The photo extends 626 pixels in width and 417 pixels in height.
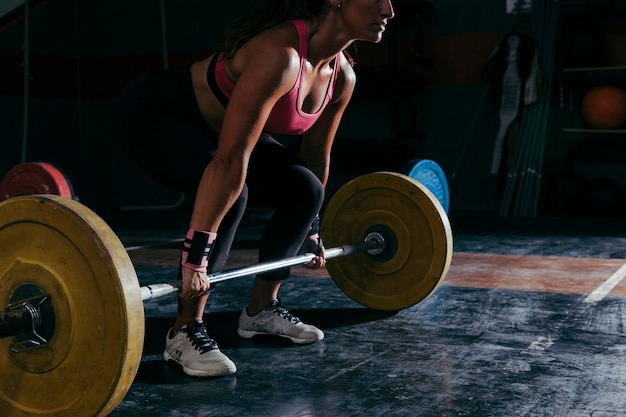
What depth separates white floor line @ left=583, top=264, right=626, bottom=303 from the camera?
7.98 ft

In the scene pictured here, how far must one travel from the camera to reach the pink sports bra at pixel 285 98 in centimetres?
160

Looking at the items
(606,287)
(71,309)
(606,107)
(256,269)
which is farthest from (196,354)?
(606,107)

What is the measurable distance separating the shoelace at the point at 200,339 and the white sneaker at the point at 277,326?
26 cm

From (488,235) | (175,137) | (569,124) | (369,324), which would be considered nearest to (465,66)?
(569,124)

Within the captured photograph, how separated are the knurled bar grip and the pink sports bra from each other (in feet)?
1.06

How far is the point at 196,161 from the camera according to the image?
167 centimetres

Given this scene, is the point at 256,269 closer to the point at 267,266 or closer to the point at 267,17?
the point at 267,266

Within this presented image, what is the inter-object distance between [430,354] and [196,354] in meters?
0.58

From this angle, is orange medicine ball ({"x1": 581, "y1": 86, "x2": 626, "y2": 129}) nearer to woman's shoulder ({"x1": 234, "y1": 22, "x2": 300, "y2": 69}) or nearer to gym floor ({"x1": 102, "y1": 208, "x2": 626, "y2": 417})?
gym floor ({"x1": 102, "y1": 208, "x2": 626, "y2": 417})

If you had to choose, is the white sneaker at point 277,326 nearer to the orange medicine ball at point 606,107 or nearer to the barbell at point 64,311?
the barbell at point 64,311

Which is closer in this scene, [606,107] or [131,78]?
[606,107]

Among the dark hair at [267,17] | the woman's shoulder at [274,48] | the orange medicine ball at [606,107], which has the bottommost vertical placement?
the woman's shoulder at [274,48]

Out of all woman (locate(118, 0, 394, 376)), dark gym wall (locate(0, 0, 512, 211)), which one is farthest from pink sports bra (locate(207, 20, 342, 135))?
dark gym wall (locate(0, 0, 512, 211))

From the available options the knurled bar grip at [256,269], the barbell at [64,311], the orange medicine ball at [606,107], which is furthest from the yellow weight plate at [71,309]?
the orange medicine ball at [606,107]
